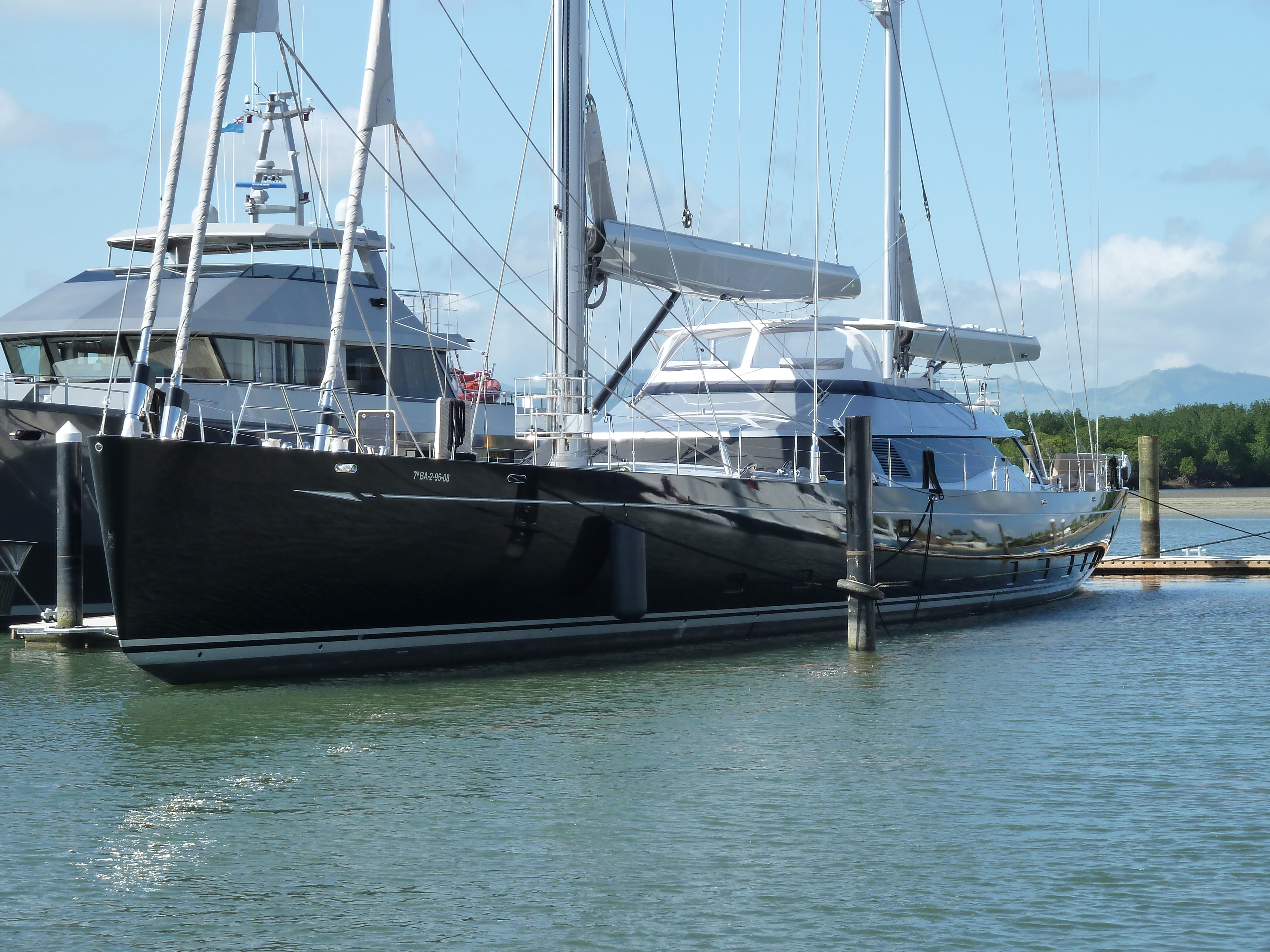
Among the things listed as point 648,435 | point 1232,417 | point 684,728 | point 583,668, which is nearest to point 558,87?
point 648,435

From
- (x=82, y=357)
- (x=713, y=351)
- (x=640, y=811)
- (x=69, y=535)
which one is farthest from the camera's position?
(x=82, y=357)

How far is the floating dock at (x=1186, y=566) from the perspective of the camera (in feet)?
79.9

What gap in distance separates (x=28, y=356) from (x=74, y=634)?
20.4 ft

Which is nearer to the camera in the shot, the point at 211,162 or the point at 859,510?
the point at 211,162

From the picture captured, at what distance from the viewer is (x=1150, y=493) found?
2673 cm

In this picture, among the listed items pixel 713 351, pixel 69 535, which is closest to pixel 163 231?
pixel 69 535

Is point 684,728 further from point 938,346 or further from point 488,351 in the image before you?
point 938,346

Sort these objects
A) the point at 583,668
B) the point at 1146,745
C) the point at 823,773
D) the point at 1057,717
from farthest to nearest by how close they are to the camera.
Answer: the point at 583,668 < the point at 1057,717 < the point at 1146,745 < the point at 823,773

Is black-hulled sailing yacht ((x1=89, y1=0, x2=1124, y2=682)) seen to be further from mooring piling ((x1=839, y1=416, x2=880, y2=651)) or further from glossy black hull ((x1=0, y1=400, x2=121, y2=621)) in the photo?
glossy black hull ((x1=0, y1=400, x2=121, y2=621))

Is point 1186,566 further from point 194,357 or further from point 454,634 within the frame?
point 194,357

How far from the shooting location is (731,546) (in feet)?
49.2

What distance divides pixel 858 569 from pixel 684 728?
14.6 feet

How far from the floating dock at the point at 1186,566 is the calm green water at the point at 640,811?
A: 11.5m

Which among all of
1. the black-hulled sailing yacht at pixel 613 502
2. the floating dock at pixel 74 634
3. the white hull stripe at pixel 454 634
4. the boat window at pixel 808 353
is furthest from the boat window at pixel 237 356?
the white hull stripe at pixel 454 634
